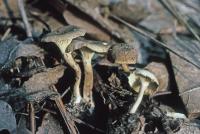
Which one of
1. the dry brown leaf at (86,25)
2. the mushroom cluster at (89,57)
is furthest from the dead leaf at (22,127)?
the dry brown leaf at (86,25)

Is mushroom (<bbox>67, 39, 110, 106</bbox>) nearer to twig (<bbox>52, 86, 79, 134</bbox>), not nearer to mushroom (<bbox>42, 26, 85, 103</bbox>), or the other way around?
mushroom (<bbox>42, 26, 85, 103</bbox>)

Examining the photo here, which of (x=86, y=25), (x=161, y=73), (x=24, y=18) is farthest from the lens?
(x=86, y=25)

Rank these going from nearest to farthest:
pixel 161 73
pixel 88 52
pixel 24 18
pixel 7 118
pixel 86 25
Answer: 1. pixel 7 118
2. pixel 88 52
3. pixel 161 73
4. pixel 24 18
5. pixel 86 25

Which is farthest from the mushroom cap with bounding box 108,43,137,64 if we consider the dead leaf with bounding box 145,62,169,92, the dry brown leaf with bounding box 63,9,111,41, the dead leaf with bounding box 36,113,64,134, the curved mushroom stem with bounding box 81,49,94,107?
the dry brown leaf with bounding box 63,9,111,41

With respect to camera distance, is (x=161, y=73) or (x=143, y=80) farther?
(x=161, y=73)

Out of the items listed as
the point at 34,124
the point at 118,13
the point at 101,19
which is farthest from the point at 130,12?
the point at 34,124

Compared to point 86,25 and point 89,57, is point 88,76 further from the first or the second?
point 86,25

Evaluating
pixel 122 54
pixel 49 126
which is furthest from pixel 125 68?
pixel 49 126
